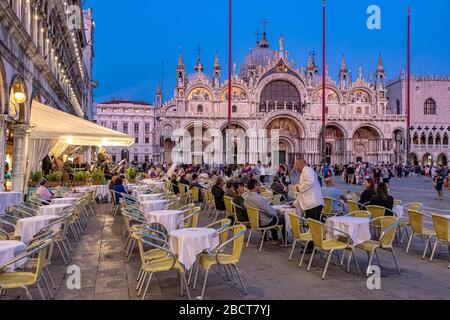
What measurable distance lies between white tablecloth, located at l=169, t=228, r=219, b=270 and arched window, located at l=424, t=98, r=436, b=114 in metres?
58.2

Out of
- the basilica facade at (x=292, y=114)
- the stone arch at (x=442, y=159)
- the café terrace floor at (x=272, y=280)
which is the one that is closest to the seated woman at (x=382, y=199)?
the café terrace floor at (x=272, y=280)

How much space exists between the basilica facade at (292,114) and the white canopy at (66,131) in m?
33.9

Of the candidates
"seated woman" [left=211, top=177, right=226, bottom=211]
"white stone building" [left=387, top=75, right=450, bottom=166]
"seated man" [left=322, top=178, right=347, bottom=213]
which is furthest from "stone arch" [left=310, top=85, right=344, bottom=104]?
"seated man" [left=322, top=178, right=347, bottom=213]

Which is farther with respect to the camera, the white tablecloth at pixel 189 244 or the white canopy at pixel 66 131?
the white canopy at pixel 66 131

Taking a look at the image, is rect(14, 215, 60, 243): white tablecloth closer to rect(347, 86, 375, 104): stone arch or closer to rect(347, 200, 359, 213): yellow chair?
rect(347, 200, 359, 213): yellow chair

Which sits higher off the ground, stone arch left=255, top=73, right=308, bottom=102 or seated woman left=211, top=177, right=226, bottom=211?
stone arch left=255, top=73, right=308, bottom=102

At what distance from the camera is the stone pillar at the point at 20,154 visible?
1301 centimetres

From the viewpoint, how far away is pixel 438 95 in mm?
55219

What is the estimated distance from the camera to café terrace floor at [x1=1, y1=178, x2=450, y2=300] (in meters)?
5.00

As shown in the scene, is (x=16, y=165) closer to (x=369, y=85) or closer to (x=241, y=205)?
(x=241, y=205)

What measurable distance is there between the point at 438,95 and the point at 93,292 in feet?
199

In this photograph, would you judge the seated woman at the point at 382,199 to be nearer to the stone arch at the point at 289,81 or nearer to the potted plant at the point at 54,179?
the potted plant at the point at 54,179

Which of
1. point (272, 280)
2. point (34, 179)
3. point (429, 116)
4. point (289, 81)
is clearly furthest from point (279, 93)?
point (272, 280)

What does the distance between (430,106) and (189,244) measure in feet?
194
